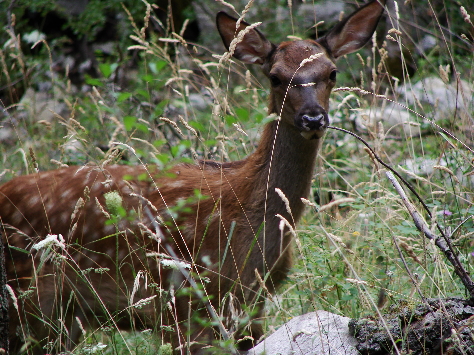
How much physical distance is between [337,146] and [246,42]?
1.74 meters

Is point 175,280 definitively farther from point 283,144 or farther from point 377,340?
point 377,340

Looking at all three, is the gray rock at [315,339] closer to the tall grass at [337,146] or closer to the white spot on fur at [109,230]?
the tall grass at [337,146]

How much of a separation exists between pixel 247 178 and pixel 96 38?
22.1 ft

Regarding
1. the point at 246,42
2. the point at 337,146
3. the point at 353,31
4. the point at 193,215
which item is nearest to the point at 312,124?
the point at 193,215

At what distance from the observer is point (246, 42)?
4129 mm

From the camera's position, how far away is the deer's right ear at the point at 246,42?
4012 mm

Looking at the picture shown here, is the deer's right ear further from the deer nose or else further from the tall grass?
the deer nose

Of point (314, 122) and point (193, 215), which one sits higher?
point (314, 122)

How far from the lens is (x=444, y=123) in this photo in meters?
5.39

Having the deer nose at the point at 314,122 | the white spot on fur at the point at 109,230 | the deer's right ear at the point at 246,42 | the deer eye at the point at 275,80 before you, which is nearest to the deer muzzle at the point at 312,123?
the deer nose at the point at 314,122

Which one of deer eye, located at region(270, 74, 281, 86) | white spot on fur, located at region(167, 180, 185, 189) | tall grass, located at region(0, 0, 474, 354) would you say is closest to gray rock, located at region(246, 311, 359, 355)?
tall grass, located at region(0, 0, 474, 354)

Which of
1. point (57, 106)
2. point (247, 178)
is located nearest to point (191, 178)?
point (247, 178)

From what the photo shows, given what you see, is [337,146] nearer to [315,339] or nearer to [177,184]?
[177,184]

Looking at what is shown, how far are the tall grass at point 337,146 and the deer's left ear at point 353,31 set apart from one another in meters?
0.13
